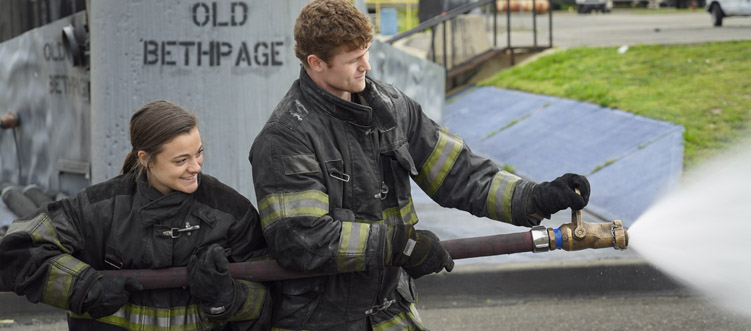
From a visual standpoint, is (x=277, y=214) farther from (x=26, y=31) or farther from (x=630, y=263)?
(x=26, y=31)

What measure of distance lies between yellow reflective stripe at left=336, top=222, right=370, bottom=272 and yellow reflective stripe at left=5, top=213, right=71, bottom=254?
0.83m

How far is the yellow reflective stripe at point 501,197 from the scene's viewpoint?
3.22 metres

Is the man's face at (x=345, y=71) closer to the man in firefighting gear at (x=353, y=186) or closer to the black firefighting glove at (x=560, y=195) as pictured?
the man in firefighting gear at (x=353, y=186)

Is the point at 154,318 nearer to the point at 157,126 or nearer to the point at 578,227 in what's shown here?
the point at 157,126

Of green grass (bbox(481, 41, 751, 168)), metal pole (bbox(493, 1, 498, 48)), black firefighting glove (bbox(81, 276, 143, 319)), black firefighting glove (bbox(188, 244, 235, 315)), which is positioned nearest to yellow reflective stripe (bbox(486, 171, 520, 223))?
black firefighting glove (bbox(188, 244, 235, 315))

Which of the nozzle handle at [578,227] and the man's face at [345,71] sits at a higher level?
the man's face at [345,71]

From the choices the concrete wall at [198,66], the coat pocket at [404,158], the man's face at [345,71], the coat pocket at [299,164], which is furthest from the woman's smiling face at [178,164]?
the concrete wall at [198,66]

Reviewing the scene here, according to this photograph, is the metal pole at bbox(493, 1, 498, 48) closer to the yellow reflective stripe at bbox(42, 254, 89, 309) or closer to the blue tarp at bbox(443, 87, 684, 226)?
the blue tarp at bbox(443, 87, 684, 226)

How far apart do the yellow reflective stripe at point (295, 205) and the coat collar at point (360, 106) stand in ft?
0.88

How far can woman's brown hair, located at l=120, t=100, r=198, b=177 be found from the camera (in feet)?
10.0

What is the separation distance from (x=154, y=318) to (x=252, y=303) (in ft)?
1.07

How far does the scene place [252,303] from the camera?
9.75 feet

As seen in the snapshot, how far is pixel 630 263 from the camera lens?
6.50 m

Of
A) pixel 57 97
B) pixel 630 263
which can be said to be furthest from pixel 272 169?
pixel 57 97
